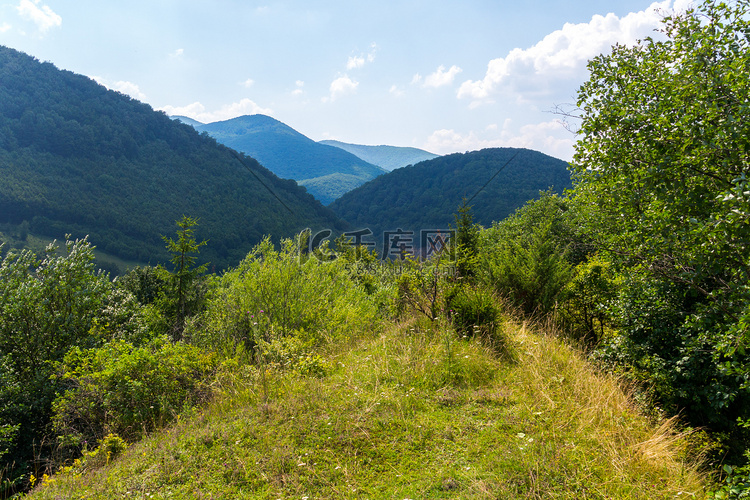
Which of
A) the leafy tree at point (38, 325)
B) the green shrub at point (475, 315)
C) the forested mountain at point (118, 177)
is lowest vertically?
the leafy tree at point (38, 325)

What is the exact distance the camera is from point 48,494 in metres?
3.00

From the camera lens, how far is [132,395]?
4945mm

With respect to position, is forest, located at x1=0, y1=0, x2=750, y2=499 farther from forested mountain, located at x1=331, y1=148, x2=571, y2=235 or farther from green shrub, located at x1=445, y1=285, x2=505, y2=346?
forested mountain, located at x1=331, y1=148, x2=571, y2=235

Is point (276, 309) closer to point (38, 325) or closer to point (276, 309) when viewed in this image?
point (276, 309)

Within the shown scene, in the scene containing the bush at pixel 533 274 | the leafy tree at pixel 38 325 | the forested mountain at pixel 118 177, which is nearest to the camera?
the bush at pixel 533 274

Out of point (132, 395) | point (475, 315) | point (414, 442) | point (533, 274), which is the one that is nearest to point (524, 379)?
point (475, 315)

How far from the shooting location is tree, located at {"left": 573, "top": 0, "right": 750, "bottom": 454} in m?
3.48

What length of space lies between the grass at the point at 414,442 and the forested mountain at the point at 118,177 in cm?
7496

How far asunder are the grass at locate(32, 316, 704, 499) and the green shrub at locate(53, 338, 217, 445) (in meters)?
0.86

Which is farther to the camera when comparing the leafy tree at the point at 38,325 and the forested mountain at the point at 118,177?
the forested mountain at the point at 118,177

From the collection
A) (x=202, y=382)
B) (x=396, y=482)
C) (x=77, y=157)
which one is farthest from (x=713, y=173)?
(x=77, y=157)

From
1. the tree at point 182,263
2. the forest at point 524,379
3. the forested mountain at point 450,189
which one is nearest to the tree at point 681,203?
the forest at point 524,379

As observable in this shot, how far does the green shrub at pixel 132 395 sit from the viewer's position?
15.3 ft

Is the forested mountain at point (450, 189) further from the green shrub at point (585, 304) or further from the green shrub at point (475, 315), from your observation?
the green shrub at point (475, 315)
